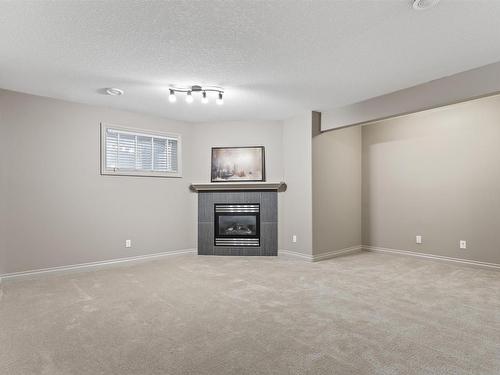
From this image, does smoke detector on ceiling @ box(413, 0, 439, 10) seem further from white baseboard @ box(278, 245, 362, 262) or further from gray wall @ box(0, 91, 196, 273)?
gray wall @ box(0, 91, 196, 273)

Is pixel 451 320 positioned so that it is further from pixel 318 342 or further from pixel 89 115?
pixel 89 115

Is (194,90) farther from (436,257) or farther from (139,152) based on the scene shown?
(436,257)

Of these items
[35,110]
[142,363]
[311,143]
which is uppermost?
[35,110]

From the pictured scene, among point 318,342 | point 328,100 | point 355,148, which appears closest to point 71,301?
point 318,342

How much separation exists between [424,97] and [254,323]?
3.32 metres

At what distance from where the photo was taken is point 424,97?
384cm

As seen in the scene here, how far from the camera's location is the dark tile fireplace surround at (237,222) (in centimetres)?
569

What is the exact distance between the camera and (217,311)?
9.79 feet

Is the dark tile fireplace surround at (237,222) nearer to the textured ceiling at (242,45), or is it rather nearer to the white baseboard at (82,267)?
the white baseboard at (82,267)

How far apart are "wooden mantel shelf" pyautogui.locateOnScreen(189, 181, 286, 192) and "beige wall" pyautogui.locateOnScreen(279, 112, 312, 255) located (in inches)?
7.7

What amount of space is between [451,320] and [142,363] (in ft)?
8.51

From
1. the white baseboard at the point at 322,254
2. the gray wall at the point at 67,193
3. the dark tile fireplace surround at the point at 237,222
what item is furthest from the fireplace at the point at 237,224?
the gray wall at the point at 67,193

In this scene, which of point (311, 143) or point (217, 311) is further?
point (311, 143)

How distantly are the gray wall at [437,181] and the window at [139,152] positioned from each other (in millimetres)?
3717
